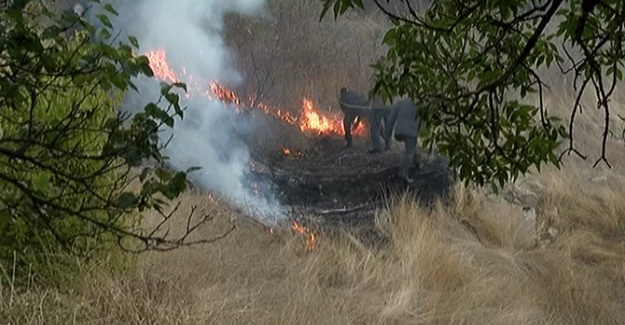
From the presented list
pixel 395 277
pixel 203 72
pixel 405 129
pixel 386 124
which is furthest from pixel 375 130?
pixel 395 277

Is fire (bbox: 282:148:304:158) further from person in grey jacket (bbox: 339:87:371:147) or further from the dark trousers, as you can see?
the dark trousers

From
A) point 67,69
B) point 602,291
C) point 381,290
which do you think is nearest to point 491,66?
point 67,69

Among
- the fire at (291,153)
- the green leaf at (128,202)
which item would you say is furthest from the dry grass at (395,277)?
the fire at (291,153)

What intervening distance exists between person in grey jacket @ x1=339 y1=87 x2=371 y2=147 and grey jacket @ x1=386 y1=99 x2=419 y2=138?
665 millimetres

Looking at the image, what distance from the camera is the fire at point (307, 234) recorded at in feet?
19.1

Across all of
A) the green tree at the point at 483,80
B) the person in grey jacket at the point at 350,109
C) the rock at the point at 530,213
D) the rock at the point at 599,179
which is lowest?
the green tree at the point at 483,80

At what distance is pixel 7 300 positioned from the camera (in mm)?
3346

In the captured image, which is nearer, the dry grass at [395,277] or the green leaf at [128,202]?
the green leaf at [128,202]

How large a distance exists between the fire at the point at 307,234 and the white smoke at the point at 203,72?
1.91ft

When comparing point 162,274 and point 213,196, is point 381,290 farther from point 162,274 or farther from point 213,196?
point 213,196

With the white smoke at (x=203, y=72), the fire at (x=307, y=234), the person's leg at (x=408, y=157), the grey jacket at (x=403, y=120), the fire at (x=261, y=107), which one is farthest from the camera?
the fire at (x=261, y=107)

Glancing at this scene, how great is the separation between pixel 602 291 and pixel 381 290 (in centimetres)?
200

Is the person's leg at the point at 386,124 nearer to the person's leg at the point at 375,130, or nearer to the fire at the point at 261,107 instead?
the person's leg at the point at 375,130

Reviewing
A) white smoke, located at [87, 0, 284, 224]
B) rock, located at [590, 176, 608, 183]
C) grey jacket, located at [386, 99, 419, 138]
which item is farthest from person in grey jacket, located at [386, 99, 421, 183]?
rock, located at [590, 176, 608, 183]
